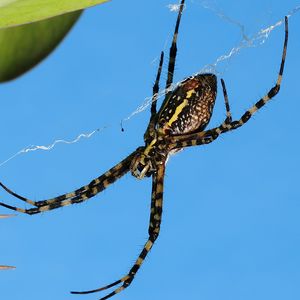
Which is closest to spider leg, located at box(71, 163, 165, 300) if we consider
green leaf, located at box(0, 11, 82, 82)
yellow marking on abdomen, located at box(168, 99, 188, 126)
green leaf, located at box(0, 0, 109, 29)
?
yellow marking on abdomen, located at box(168, 99, 188, 126)

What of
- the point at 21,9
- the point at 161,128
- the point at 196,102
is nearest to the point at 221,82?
the point at 196,102

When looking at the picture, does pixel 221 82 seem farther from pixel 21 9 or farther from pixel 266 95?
pixel 21 9

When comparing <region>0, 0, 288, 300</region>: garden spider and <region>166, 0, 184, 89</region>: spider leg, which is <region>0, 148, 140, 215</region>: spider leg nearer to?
<region>0, 0, 288, 300</region>: garden spider

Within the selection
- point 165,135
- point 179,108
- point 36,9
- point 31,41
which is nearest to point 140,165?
point 165,135

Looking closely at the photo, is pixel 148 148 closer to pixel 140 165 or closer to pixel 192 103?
pixel 140 165

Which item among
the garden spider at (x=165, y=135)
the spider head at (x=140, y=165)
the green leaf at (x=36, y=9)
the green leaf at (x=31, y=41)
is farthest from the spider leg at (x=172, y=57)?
the green leaf at (x=36, y=9)

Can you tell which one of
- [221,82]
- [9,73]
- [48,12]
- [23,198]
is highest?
[23,198]

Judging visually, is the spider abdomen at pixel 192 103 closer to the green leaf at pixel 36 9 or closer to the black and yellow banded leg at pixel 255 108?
the black and yellow banded leg at pixel 255 108
